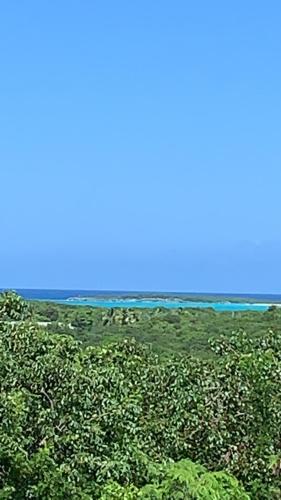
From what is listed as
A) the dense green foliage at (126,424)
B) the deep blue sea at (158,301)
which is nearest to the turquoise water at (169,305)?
the deep blue sea at (158,301)

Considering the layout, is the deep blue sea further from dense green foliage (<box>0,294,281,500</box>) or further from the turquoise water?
dense green foliage (<box>0,294,281,500</box>)

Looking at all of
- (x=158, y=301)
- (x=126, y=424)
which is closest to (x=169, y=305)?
(x=158, y=301)

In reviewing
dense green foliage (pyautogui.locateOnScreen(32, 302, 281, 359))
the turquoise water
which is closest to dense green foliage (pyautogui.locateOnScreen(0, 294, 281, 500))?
dense green foliage (pyautogui.locateOnScreen(32, 302, 281, 359))

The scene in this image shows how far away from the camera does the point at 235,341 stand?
40.9ft

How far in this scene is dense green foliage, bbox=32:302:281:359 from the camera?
2677cm

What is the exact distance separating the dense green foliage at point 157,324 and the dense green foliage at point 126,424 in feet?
38.9

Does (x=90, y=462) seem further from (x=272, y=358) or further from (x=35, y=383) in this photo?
(x=272, y=358)

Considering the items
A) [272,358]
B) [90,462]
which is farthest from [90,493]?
[272,358]

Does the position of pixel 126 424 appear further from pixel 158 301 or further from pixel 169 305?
pixel 158 301

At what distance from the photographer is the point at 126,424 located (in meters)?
10.1

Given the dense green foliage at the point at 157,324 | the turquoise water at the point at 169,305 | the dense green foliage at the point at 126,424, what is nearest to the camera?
the dense green foliage at the point at 126,424

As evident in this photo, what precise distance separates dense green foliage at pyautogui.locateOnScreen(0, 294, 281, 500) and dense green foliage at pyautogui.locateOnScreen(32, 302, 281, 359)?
11848mm

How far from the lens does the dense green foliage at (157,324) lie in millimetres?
26766

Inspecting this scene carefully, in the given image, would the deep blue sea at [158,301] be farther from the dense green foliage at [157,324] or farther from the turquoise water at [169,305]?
the dense green foliage at [157,324]
